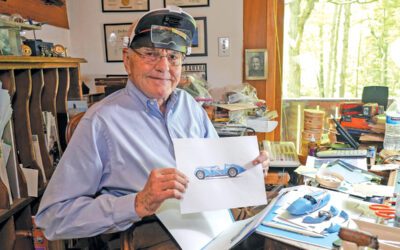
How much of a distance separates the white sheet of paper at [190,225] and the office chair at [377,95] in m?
1.36

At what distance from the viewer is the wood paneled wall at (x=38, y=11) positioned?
1542mm

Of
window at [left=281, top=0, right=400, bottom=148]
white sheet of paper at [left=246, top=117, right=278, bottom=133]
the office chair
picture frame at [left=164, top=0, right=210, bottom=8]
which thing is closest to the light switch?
picture frame at [left=164, top=0, right=210, bottom=8]

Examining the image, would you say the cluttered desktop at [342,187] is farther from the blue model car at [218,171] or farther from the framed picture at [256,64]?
the framed picture at [256,64]

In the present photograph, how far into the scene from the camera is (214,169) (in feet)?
3.00

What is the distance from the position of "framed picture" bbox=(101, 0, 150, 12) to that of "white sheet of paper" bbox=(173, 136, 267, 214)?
5.27 ft

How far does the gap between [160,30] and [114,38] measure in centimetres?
137

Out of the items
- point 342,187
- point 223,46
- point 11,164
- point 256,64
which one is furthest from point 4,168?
point 256,64

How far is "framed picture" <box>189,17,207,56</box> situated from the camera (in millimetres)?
2203

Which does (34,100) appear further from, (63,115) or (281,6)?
(281,6)

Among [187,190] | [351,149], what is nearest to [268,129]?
[351,149]

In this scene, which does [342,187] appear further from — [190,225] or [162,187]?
[162,187]

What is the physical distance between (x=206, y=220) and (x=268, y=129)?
988mm

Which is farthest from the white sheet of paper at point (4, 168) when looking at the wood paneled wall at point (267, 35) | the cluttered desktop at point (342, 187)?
the wood paneled wall at point (267, 35)

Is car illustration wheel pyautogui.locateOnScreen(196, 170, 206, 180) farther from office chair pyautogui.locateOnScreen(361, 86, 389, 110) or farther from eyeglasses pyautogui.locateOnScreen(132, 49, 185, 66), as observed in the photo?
office chair pyautogui.locateOnScreen(361, 86, 389, 110)
